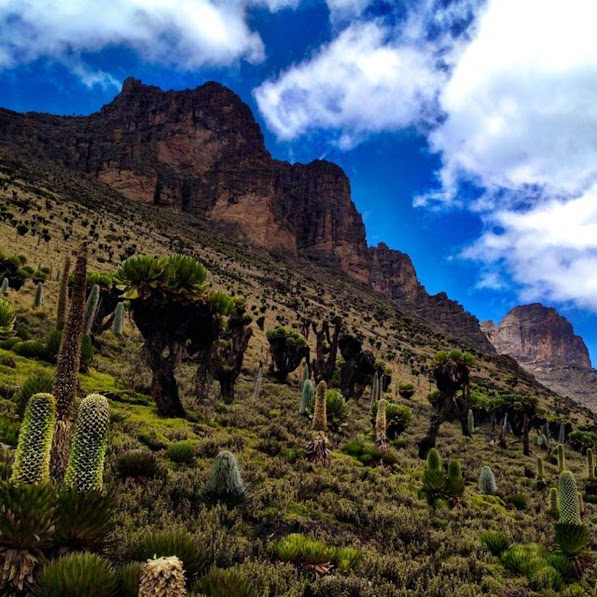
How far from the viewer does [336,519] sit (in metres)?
8.15

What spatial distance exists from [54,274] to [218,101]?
14966cm

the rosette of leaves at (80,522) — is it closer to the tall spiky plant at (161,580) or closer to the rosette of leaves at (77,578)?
the rosette of leaves at (77,578)

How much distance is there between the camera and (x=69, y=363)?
5.16m

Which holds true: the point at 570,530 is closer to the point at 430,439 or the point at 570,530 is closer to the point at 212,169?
the point at 430,439

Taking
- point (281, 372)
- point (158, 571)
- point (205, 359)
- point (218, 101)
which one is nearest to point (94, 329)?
point (205, 359)

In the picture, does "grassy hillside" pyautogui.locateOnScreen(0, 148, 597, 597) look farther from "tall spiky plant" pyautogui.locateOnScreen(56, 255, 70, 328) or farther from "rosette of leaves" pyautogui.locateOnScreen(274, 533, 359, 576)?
"tall spiky plant" pyautogui.locateOnScreen(56, 255, 70, 328)

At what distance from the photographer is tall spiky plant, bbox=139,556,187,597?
2.75m

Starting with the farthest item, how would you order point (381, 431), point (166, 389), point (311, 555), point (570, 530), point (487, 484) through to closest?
point (381, 431) → point (487, 484) → point (166, 389) → point (570, 530) → point (311, 555)

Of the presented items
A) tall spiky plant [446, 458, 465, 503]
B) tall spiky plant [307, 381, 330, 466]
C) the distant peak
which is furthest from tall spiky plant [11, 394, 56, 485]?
the distant peak

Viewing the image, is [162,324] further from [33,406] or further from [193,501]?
[33,406]

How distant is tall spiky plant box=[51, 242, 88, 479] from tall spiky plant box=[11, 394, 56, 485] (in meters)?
1.08

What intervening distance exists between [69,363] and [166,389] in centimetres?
723

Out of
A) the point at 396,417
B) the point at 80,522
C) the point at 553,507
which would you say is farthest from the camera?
the point at 396,417

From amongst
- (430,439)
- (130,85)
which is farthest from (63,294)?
(130,85)
